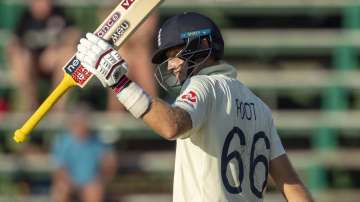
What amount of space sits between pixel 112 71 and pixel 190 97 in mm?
328

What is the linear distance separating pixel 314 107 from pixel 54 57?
239 cm

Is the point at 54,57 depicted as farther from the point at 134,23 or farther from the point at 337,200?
the point at 134,23

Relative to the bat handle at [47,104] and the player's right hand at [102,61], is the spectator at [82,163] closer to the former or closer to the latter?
the bat handle at [47,104]

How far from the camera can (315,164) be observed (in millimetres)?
9445

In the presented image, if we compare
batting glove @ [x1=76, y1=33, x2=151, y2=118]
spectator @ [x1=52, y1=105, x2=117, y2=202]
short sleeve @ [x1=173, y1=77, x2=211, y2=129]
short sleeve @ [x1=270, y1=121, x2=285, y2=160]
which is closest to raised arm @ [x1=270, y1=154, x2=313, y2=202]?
short sleeve @ [x1=270, y1=121, x2=285, y2=160]

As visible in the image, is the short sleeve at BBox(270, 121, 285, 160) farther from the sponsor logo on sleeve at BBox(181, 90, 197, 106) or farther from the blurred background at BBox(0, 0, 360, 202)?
the blurred background at BBox(0, 0, 360, 202)

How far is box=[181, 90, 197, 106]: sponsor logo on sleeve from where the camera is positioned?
14.3ft

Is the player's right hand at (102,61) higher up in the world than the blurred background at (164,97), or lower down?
higher up

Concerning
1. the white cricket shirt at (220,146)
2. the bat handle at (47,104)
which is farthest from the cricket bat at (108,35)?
the white cricket shirt at (220,146)

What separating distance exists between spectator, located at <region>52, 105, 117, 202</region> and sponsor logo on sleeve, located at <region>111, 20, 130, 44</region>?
14.0 feet

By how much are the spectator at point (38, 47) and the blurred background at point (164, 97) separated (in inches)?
0.4

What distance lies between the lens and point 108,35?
4.60 metres

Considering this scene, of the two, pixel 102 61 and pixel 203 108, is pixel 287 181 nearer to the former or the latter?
pixel 203 108

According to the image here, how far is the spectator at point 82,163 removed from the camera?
8930 millimetres
